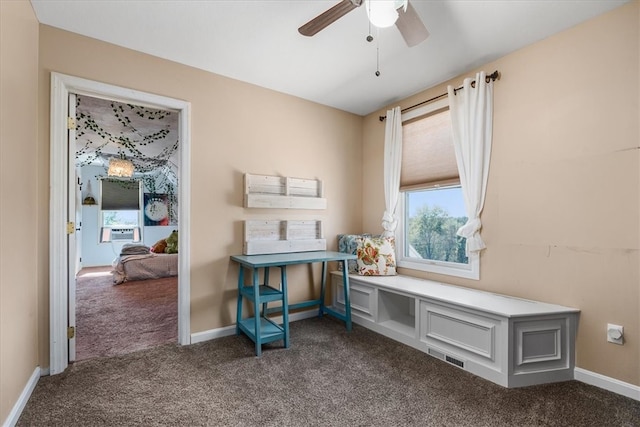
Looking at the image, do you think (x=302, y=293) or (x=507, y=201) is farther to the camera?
(x=302, y=293)

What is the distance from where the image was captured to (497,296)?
252cm

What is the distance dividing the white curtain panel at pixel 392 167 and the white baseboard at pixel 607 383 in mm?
1939

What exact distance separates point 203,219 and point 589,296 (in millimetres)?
3121

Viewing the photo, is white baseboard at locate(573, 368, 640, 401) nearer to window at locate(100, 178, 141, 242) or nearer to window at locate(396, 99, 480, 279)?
window at locate(396, 99, 480, 279)

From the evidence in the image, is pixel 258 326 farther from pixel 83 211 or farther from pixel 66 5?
pixel 83 211

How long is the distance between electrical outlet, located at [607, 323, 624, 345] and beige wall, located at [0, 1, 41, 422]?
3581 mm

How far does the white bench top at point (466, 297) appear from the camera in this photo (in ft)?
6.99

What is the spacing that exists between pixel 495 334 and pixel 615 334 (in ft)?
2.36

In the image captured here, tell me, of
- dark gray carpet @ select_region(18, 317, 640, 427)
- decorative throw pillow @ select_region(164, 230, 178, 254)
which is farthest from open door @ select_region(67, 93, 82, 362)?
decorative throw pillow @ select_region(164, 230, 178, 254)

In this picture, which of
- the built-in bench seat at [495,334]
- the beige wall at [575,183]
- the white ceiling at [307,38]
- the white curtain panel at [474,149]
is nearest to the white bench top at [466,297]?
the built-in bench seat at [495,334]

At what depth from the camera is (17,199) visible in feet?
5.83

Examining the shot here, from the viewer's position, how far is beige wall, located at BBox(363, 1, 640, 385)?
77.2 inches

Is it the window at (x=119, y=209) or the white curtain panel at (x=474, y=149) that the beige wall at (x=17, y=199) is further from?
the window at (x=119, y=209)

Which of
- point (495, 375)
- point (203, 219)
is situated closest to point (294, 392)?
point (495, 375)
